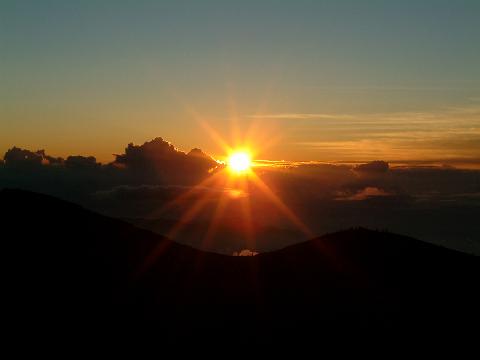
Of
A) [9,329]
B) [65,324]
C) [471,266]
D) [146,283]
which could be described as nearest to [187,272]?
[146,283]

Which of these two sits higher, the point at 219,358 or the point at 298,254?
the point at 298,254

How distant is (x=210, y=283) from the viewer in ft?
174

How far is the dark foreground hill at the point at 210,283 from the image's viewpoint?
4534cm

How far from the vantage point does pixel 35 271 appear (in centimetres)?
5003

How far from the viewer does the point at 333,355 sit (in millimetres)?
42156

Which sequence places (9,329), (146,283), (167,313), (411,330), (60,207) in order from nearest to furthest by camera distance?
(9,329) < (411,330) < (167,313) < (146,283) < (60,207)

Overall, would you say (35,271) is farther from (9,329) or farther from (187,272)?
(187,272)

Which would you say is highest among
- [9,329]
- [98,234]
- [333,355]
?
[98,234]

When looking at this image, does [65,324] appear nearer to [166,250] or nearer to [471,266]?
[166,250]

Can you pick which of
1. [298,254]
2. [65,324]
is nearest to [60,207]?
[65,324]

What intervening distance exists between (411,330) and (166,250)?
980 inches

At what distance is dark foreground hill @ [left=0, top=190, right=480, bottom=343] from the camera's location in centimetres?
4534

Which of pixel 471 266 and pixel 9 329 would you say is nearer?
pixel 9 329

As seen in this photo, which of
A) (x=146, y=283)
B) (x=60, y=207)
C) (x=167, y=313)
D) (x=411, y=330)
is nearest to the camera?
(x=411, y=330)
